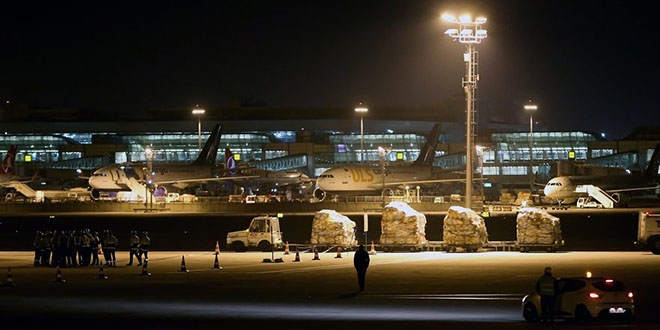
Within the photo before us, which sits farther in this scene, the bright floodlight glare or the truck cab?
the bright floodlight glare

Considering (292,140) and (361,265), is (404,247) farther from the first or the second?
(292,140)

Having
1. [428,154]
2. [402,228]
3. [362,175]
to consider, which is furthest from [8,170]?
[402,228]

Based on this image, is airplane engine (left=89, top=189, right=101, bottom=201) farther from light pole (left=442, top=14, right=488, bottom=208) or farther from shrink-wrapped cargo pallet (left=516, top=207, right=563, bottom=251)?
shrink-wrapped cargo pallet (left=516, top=207, right=563, bottom=251)

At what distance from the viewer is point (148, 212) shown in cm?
8206

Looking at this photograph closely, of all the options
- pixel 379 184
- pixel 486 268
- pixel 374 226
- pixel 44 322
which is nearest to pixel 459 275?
pixel 486 268

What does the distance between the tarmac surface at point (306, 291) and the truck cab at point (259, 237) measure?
200 centimetres

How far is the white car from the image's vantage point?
23.5 meters

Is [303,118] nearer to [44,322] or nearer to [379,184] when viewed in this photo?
[379,184]

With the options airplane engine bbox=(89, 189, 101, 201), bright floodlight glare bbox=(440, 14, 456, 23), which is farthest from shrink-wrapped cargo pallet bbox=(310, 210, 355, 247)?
airplane engine bbox=(89, 189, 101, 201)

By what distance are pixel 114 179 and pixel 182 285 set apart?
63221 millimetres

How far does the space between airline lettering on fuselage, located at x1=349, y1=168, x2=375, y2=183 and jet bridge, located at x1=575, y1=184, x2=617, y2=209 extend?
19821mm

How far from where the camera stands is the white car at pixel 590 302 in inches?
925

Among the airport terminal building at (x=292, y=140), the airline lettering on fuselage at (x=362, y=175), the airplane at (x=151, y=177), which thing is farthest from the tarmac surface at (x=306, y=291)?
the airport terminal building at (x=292, y=140)

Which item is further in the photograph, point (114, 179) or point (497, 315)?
point (114, 179)
